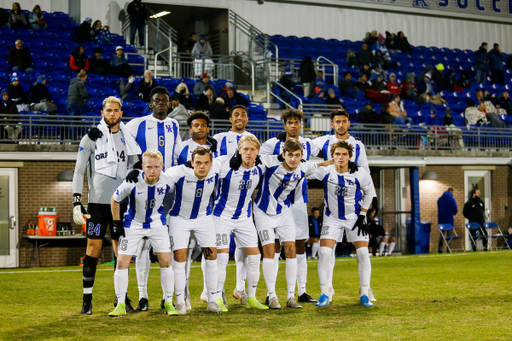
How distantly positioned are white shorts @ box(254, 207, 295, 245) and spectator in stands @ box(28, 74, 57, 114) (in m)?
9.58

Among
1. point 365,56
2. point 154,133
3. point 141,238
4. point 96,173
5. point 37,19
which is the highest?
point 37,19

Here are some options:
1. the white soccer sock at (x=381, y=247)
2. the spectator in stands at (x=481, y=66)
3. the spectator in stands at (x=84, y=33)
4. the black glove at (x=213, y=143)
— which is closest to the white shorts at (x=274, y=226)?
the black glove at (x=213, y=143)

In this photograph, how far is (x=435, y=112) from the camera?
21.1 metres

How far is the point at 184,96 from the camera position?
49.1ft

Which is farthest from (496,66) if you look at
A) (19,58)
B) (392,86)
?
(19,58)

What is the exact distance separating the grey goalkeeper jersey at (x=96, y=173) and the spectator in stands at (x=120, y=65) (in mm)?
11349

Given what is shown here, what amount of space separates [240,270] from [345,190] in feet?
4.90

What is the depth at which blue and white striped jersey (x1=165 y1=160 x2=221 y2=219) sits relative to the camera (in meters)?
6.30

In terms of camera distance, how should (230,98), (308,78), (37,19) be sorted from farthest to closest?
1. (308,78)
2. (37,19)
3. (230,98)

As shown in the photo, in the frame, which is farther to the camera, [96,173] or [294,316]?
[96,173]

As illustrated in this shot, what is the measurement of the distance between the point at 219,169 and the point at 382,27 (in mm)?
21662

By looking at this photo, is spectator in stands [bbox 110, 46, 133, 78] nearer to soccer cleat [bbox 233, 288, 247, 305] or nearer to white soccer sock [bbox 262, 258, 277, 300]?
soccer cleat [bbox 233, 288, 247, 305]

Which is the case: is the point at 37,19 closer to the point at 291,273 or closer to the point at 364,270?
the point at 291,273

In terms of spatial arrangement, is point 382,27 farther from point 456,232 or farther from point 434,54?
point 456,232
